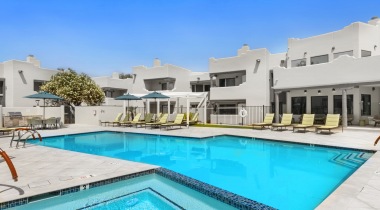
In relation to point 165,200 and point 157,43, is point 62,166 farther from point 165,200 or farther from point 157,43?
point 157,43

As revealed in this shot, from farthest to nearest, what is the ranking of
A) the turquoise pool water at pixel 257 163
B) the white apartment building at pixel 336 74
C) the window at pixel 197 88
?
1. the window at pixel 197 88
2. the white apartment building at pixel 336 74
3. the turquoise pool water at pixel 257 163

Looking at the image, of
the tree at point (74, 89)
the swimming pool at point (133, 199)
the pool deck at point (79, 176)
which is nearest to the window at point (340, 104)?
the pool deck at point (79, 176)

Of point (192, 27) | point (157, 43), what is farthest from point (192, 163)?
point (157, 43)

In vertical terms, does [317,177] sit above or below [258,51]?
below

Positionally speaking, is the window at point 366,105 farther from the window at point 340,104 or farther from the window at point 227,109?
the window at point 227,109

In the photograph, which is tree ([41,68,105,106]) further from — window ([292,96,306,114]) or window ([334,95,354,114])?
window ([334,95,354,114])

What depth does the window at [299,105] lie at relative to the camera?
71.7 ft

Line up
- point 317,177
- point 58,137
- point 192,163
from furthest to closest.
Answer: point 58,137, point 192,163, point 317,177

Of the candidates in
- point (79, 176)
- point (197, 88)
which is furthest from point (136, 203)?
point (197, 88)

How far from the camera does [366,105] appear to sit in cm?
1956

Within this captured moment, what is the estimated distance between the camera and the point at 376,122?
1791 cm

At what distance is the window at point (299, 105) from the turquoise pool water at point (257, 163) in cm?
960

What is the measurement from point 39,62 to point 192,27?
23.0m

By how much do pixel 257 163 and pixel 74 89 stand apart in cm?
2395
